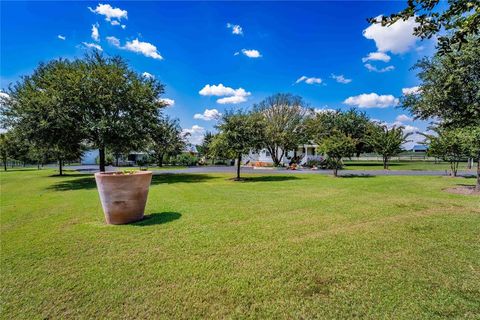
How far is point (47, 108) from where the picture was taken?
13.4m

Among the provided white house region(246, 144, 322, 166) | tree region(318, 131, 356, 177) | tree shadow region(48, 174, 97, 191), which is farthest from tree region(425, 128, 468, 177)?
white house region(246, 144, 322, 166)

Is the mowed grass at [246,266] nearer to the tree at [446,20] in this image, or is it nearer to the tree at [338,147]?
the tree at [446,20]

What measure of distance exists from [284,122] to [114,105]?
2202 cm

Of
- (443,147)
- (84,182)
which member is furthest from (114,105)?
(443,147)

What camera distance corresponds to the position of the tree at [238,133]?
14523mm

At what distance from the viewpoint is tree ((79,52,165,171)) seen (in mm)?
14438

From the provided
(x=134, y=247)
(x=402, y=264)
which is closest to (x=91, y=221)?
(x=134, y=247)

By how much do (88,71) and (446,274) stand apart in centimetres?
1814

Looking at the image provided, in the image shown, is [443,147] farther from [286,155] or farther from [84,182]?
[286,155]

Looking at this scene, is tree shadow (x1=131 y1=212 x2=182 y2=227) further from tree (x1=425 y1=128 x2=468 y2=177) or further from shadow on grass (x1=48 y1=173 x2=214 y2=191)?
tree (x1=425 y1=128 x2=468 y2=177)

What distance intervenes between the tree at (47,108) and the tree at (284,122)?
68.9 feet

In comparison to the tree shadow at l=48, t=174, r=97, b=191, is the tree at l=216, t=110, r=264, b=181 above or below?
above

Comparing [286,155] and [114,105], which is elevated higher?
[114,105]

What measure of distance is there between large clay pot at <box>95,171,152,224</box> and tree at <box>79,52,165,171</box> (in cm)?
1016
